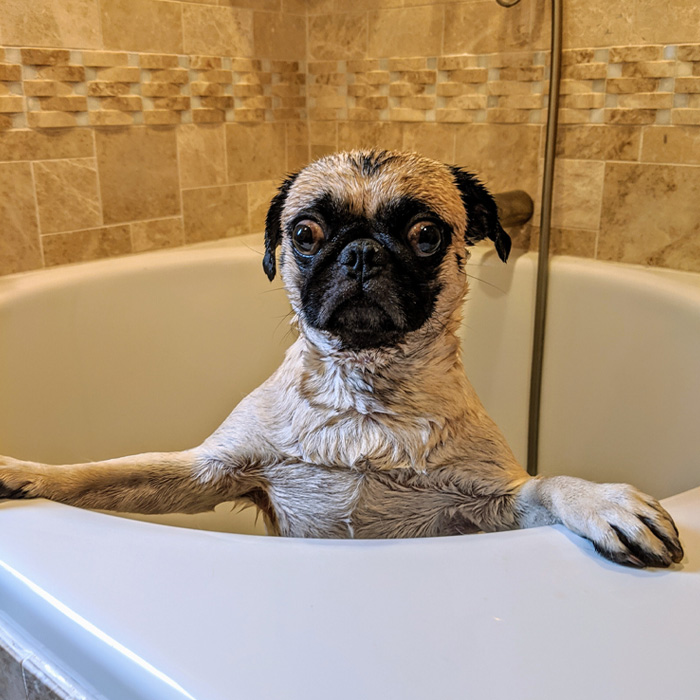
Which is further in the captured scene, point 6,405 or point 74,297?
point 74,297

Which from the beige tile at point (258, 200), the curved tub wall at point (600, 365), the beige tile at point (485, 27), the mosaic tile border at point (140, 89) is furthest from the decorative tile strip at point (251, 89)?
the curved tub wall at point (600, 365)

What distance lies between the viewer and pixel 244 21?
2.27 metres

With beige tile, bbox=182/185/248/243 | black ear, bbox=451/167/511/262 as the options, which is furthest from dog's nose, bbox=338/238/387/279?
beige tile, bbox=182/185/248/243

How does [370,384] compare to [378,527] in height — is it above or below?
above

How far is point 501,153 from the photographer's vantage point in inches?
81.7

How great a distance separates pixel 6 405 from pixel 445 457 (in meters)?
Answer: 1.02

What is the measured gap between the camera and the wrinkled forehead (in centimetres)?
108

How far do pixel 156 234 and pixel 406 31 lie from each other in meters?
0.97

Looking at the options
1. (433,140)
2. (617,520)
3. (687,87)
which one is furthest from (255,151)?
(617,520)

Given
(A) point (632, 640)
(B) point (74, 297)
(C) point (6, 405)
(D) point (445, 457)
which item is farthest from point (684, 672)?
(B) point (74, 297)

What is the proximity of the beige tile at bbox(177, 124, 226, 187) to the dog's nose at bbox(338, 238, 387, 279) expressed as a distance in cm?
134

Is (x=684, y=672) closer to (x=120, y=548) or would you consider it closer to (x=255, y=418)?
(x=120, y=548)

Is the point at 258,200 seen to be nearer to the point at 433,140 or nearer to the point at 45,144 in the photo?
the point at 433,140

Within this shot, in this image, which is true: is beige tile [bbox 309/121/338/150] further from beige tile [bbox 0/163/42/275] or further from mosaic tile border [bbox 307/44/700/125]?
beige tile [bbox 0/163/42/275]
